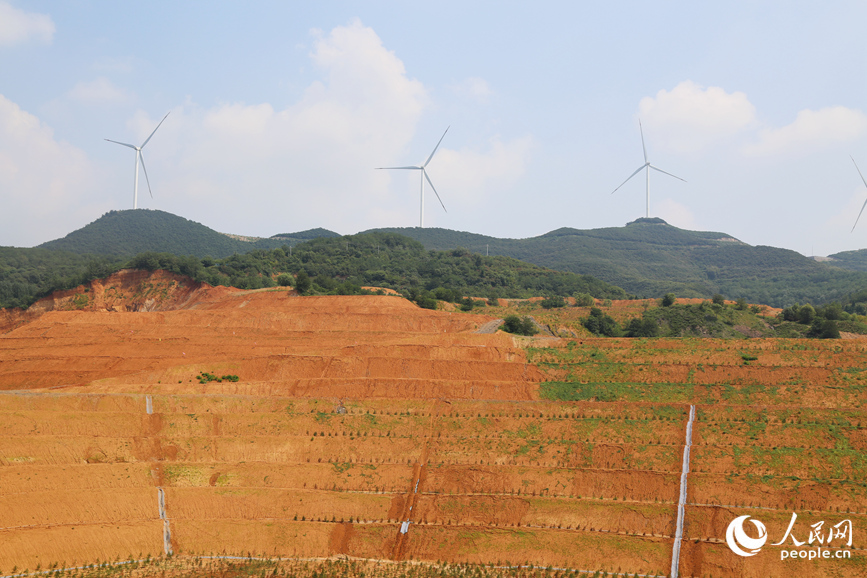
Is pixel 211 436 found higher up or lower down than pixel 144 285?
lower down

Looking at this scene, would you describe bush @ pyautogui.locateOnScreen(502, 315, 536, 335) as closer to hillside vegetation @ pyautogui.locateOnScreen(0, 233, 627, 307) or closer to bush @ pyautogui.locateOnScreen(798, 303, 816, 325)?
hillside vegetation @ pyautogui.locateOnScreen(0, 233, 627, 307)

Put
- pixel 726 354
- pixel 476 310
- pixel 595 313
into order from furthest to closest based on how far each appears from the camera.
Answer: pixel 476 310
pixel 595 313
pixel 726 354

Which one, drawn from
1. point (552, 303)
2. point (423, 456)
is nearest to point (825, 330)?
point (552, 303)

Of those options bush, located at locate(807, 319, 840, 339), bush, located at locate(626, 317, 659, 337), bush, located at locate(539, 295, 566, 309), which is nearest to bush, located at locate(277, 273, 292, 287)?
bush, located at locate(539, 295, 566, 309)

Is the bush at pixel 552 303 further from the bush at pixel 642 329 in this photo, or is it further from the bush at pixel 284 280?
the bush at pixel 284 280

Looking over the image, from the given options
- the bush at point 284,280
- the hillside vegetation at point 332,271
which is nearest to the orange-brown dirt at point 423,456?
the hillside vegetation at point 332,271

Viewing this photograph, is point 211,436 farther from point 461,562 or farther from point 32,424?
point 461,562

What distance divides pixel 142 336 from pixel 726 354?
51.6 m

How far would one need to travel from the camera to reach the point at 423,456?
3922cm

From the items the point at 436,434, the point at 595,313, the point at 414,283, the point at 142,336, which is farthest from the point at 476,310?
the point at 436,434

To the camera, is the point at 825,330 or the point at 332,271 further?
the point at 332,271

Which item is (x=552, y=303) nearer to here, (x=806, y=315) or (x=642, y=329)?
(x=642, y=329)

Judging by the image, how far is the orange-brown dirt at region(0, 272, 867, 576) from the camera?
31734 mm

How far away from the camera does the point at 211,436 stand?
4072cm
